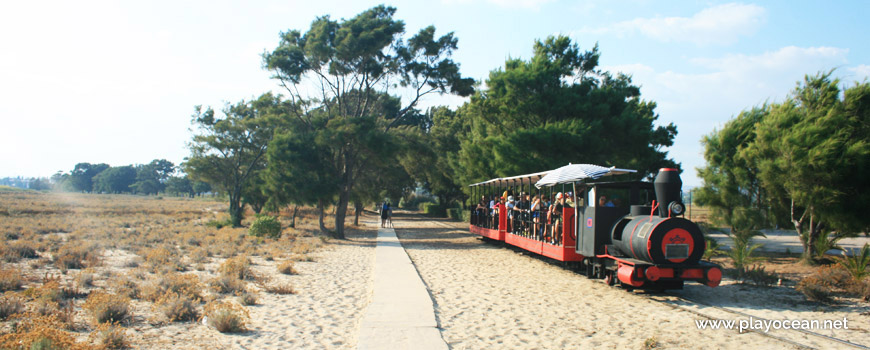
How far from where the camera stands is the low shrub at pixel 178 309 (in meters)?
7.38

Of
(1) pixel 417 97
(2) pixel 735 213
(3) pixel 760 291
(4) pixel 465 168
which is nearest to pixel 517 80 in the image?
(1) pixel 417 97

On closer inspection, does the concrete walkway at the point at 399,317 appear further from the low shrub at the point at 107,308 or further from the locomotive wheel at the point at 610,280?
the locomotive wheel at the point at 610,280

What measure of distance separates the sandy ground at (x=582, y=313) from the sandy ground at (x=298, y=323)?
143cm

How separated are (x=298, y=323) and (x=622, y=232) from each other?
253 inches

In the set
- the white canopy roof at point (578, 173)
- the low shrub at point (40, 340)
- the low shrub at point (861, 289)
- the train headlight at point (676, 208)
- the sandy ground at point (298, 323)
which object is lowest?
the sandy ground at point (298, 323)

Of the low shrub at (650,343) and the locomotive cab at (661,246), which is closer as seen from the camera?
the low shrub at (650,343)

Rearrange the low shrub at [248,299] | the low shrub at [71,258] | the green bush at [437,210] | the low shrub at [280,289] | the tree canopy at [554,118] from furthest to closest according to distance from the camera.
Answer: the green bush at [437,210] < the tree canopy at [554,118] < the low shrub at [71,258] < the low shrub at [280,289] < the low shrub at [248,299]

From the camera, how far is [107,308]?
700 centimetres

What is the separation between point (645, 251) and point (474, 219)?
14816mm

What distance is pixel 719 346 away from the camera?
6270mm

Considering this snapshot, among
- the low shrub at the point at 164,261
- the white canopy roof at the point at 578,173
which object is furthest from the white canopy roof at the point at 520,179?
the low shrub at the point at 164,261

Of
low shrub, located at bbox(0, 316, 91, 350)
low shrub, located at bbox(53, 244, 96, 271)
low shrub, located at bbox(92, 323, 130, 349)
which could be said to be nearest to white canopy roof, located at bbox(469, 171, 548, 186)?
low shrub, located at bbox(92, 323, 130, 349)

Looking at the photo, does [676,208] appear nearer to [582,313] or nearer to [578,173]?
[582,313]

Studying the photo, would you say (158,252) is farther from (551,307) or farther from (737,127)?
(737,127)
